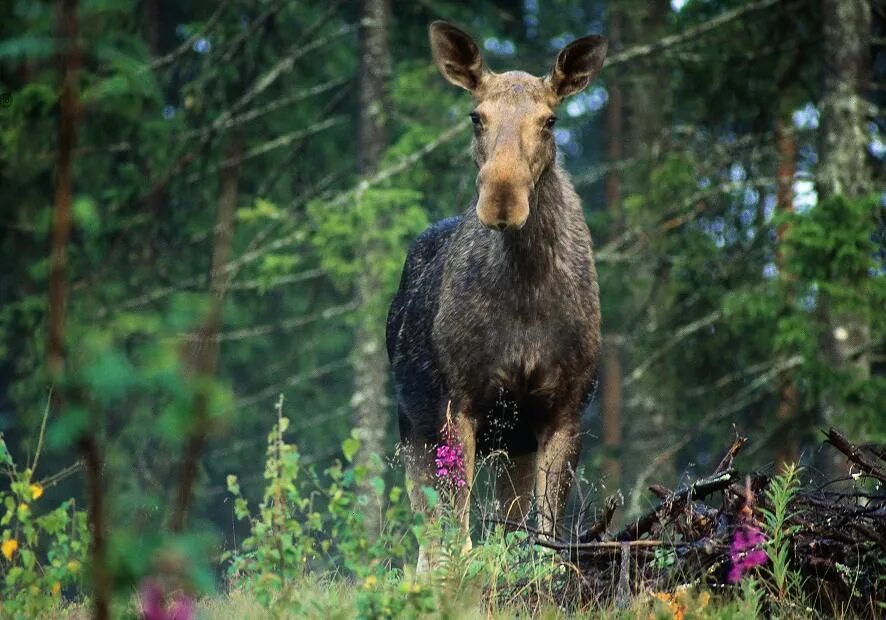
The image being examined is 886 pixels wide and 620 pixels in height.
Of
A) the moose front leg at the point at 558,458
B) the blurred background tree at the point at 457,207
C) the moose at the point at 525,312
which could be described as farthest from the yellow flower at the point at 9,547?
the blurred background tree at the point at 457,207

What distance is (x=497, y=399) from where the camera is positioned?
26.7ft

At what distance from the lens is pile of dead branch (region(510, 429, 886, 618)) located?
5.59m

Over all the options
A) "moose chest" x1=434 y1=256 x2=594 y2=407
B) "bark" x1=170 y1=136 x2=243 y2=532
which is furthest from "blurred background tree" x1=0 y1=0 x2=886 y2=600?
"bark" x1=170 y1=136 x2=243 y2=532

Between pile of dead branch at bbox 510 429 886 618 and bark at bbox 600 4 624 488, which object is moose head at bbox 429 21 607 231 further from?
bark at bbox 600 4 624 488

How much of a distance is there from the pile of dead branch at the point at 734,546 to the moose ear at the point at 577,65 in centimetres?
291

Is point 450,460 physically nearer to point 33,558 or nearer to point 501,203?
point 501,203

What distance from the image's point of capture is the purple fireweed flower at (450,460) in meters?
6.73

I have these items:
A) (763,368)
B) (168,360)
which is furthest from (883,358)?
(168,360)

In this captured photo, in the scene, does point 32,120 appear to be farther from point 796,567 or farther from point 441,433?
point 796,567

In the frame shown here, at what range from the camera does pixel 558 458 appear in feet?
26.4

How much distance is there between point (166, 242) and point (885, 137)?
11593mm

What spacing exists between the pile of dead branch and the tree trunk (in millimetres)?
12429

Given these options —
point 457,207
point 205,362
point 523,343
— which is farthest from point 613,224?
point 205,362

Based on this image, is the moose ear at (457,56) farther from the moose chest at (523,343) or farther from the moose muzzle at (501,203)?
the moose muzzle at (501,203)
